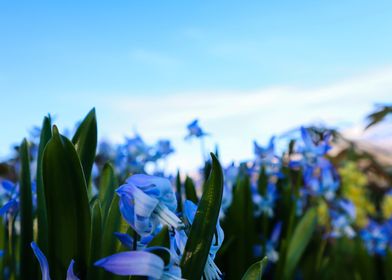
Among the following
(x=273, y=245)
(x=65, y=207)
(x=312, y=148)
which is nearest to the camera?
(x=65, y=207)

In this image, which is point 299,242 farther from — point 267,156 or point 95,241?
point 95,241

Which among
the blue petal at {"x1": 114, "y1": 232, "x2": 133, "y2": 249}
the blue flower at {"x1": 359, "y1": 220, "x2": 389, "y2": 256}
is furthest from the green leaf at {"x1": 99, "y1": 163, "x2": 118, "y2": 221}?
the blue flower at {"x1": 359, "y1": 220, "x2": 389, "y2": 256}

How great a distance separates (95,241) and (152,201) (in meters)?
0.25

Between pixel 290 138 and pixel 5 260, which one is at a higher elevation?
pixel 290 138

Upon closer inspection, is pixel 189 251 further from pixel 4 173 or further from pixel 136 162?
pixel 4 173

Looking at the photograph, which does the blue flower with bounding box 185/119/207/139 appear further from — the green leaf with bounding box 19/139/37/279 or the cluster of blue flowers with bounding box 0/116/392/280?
the green leaf with bounding box 19/139/37/279

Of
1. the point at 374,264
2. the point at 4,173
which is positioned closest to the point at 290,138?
the point at 374,264

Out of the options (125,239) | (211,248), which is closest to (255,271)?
(211,248)

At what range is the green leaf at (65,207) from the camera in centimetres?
79

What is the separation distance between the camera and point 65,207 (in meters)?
0.82

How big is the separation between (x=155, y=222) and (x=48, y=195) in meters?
0.24

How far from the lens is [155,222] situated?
644 mm

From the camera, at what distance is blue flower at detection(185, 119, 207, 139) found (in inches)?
65.9

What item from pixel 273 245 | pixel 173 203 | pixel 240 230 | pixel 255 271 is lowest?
pixel 273 245
